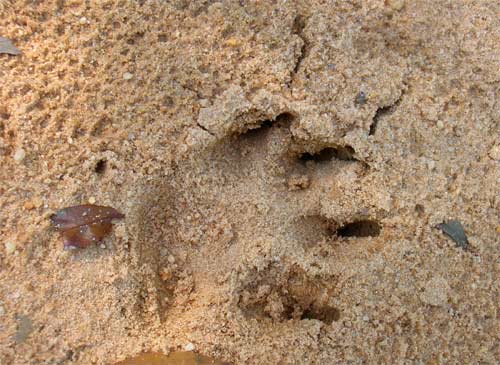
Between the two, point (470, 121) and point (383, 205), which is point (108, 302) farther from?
point (470, 121)

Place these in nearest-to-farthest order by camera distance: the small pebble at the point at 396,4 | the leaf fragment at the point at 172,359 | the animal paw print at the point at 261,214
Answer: the leaf fragment at the point at 172,359 → the animal paw print at the point at 261,214 → the small pebble at the point at 396,4

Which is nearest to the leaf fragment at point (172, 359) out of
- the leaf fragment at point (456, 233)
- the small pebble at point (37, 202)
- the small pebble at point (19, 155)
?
the small pebble at point (37, 202)

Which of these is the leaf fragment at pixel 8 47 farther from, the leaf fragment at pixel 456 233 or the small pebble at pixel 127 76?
the leaf fragment at pixel 456 233

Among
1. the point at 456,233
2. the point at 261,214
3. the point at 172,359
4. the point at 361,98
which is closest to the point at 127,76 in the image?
the point at 261,214

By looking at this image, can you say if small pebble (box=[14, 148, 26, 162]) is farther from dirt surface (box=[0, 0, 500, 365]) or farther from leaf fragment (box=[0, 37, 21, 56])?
leaf fragment (box=[0, 37, 21, 56])

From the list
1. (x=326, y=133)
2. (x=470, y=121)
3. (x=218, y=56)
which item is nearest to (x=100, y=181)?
(x=218, y=56)

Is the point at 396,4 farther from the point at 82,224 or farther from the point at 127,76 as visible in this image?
the point at 82,224

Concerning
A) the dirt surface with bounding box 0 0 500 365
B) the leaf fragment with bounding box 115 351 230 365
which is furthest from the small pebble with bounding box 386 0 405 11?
the leaf fragment with bounding box 115 351 230 365
